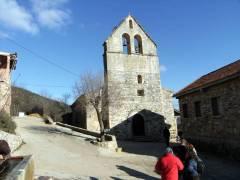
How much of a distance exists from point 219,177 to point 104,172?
469 cm

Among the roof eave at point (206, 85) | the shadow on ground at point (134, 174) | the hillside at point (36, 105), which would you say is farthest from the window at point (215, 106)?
the hillside at point (36, 105)

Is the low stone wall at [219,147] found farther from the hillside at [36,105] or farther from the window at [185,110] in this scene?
the hillside at [36,105]

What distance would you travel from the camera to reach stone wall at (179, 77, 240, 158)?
15.1m

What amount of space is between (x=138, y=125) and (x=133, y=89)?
3.75 m

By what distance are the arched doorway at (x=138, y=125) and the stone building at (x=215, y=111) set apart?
800cm

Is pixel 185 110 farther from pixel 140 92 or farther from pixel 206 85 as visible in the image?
pixel 140 92

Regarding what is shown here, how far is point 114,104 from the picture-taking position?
27984mm

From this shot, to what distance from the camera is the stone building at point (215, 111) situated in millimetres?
15172

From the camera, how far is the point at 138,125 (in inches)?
1158

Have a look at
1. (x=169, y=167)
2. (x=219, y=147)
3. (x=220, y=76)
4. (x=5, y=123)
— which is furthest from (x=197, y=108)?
(x=169, y=167)

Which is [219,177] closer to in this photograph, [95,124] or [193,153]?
[193,153]

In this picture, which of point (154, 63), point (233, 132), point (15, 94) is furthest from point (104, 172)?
point (15, 94)

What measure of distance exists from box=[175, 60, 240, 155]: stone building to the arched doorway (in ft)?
26.2

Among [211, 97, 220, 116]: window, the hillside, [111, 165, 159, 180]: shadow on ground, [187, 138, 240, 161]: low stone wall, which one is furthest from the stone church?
[111, 165, 159, 180]: shadow on ground
